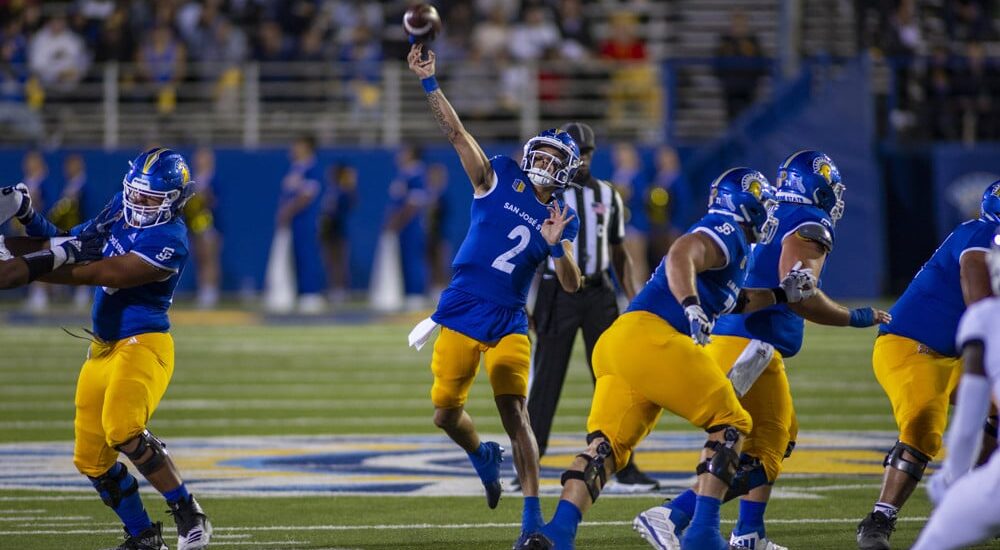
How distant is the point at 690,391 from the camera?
6.55m

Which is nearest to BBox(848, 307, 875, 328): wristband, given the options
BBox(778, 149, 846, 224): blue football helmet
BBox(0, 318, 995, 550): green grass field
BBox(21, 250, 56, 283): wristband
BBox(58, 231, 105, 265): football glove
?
BBox(778, 149, 846, 224): blue football helmet

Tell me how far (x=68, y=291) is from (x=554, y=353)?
16.4 metres

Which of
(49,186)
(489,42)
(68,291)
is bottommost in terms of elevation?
(68,291)

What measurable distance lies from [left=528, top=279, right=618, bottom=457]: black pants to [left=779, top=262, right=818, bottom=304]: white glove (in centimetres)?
237

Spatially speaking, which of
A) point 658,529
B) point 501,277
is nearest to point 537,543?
point 658,529

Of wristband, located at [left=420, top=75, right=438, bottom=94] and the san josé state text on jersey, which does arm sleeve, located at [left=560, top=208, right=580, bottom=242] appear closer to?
the san josé state text on jersey

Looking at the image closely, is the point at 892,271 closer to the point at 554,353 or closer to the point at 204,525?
the point at 554,353

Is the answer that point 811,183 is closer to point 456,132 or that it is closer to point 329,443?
point 456,132

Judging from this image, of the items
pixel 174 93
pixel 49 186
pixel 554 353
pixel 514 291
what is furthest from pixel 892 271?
pixel 514 291

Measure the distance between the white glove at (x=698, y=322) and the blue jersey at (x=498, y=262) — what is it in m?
1.13

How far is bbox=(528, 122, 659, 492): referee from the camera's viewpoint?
30.0 feet

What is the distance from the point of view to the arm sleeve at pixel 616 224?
9367 mm

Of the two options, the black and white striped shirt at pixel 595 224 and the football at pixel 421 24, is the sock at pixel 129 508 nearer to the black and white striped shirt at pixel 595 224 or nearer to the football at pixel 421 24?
the football at pixel 421 24

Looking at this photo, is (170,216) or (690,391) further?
(170,216)
